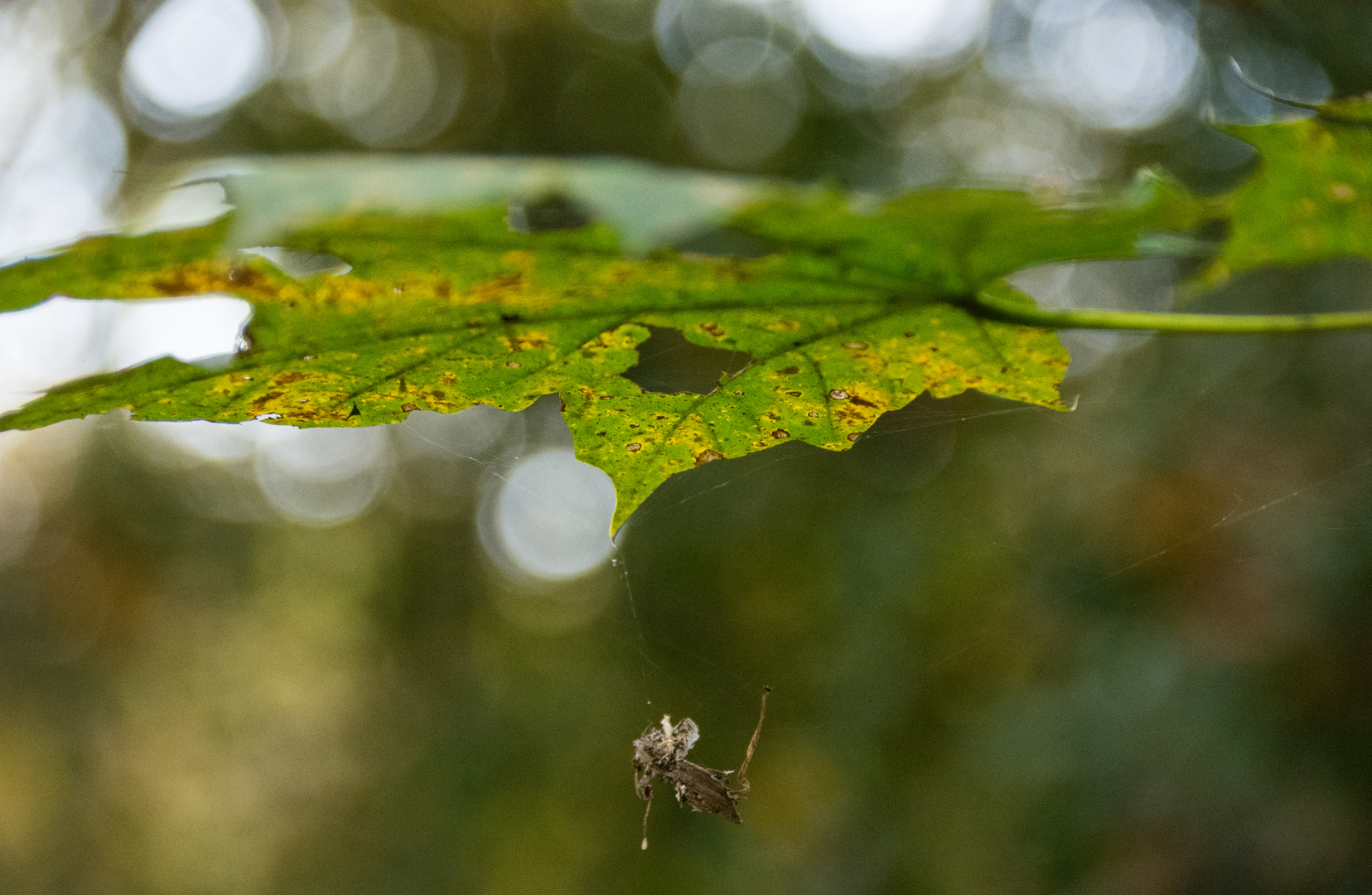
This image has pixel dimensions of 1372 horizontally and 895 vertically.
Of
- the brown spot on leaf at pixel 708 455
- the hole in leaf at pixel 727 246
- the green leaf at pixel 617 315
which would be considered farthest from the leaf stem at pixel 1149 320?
the brown spot on leaf at pixel 708 455

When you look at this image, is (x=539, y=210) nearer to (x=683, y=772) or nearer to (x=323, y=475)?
(x=683, y=772)

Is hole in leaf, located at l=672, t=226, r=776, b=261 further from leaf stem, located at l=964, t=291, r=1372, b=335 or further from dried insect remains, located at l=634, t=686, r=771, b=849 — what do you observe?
dried insect remains, located at l=634, t=686, r=771, b=849

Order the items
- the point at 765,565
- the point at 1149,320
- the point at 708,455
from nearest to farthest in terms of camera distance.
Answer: the point at 1149,320 < the point at 708,455 < the point at 765,565

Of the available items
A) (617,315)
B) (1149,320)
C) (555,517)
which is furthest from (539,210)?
(555,517)

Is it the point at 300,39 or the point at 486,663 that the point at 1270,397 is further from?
the point at 300,39

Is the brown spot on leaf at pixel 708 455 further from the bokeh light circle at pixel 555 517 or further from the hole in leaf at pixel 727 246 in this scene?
the bokeh light circle at pixel 555 517
